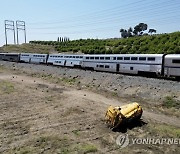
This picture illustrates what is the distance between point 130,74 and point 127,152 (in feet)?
82.6

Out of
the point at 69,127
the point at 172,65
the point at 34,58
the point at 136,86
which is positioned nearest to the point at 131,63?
the point at 172,65

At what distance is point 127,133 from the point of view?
15.1m

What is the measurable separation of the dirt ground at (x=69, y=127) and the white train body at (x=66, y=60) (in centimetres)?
2450

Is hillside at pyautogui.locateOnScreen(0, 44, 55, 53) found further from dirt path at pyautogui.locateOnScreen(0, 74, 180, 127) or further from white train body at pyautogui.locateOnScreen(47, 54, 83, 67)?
dirt path at pyautogui.locateOnScreen(0, 74, 180, 127)

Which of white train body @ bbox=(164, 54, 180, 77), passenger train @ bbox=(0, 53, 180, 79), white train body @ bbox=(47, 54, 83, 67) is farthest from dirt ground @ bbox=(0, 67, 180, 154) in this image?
white train body @ bbox=(47, 54, 83, 67)

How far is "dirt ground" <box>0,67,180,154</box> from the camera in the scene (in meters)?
13.1

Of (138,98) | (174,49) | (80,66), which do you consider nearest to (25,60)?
(80,66)

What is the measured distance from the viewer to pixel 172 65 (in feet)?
96.1

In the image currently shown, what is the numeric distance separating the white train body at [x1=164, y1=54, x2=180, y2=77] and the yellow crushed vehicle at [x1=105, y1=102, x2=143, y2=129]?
1350cm

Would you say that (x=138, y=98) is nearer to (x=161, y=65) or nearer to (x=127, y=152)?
(x=161, y=65)

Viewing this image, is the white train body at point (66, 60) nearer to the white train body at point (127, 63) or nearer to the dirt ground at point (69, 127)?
the white train body at point (127, 63)

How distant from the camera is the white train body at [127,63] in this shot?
104ft

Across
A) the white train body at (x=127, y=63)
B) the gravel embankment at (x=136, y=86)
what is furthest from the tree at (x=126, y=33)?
the gravel embankment at (x=136, y=86)

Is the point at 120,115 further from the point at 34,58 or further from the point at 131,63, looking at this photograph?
the point at 34,58
